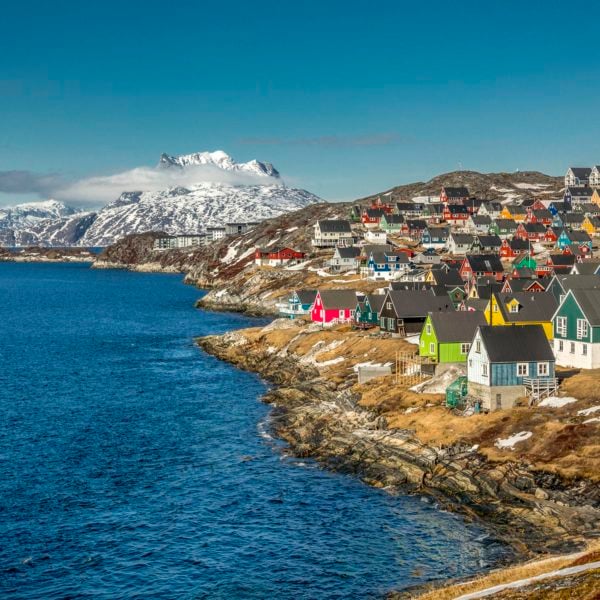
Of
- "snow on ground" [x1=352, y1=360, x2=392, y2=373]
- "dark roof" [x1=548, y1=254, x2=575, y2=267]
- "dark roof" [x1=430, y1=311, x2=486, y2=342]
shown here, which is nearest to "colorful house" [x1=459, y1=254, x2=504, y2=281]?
"dark roof" [x1=548, y1=254, x2=575, y2=267]

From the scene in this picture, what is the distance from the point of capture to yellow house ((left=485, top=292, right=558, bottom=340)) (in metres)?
87.4

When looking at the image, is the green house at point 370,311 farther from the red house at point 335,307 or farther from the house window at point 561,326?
the house window at point 561,326

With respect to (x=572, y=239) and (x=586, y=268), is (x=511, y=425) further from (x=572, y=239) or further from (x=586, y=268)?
(x=572, y=239)

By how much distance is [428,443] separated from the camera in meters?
62.1

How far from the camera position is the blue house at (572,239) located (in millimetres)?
187125

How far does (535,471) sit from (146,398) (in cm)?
4959

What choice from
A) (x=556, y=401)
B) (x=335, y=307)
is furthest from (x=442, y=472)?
(x=335, y=307)

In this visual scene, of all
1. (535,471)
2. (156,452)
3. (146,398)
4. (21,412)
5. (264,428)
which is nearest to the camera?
(535,471)

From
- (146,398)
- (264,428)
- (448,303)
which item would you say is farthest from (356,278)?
(264,428)

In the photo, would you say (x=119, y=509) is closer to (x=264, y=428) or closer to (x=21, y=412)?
(x=264, y=428)

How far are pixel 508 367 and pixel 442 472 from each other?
15.2m

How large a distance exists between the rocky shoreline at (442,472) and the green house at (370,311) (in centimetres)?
2939

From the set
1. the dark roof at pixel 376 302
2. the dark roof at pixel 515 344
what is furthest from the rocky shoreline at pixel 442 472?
the dark roof at pixel 376 302

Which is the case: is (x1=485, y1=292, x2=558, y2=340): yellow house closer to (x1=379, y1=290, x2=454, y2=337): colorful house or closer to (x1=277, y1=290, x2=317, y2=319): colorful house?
(x1=379, y1=290, x2=454, y2=337): colorful house
